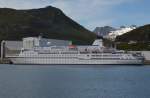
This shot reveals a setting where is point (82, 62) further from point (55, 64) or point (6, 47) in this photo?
point (6, 47)

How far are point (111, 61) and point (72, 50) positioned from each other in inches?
442

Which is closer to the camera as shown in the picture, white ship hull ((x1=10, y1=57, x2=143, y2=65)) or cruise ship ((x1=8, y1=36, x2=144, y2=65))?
white ship hull ((x1=10, y1=57, x2=143, y2=65))

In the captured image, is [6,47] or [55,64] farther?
[6,47]

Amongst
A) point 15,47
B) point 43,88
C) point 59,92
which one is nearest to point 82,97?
point 59,92

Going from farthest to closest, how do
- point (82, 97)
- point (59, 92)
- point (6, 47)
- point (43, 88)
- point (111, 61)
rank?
point (6, 47) → point (111, 61) → point (43, 88) → point (59, 92) → point (82, 97)

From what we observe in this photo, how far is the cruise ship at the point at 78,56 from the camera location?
114125 mm

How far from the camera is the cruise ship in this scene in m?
114

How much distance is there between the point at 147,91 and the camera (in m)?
48.5

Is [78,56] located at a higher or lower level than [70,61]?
higher

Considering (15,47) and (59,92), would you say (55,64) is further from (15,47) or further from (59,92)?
(59,92)

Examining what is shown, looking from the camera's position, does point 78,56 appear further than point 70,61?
Yes

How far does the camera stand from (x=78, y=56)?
117 m

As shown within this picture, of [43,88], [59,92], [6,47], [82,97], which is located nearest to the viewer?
[82,97]

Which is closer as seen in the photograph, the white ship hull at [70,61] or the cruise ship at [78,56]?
the white ship hull at [70,61]
